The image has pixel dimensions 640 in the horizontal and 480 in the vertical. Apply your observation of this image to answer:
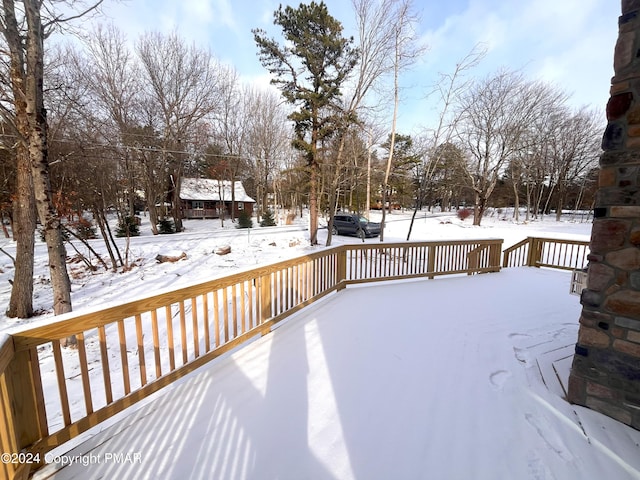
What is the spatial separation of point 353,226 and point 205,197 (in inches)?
721

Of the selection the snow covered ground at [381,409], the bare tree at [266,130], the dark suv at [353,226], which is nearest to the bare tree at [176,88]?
the bare tree at [266,130]

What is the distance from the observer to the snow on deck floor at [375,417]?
1.57 metres

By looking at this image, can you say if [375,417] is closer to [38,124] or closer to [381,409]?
[381,409]

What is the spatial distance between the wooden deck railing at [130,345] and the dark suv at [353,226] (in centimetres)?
785

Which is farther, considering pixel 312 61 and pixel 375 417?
pixel 312 61

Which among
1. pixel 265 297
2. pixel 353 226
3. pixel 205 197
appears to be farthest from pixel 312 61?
pixel 205 197

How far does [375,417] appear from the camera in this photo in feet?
6.29

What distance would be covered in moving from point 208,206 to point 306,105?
20.4m

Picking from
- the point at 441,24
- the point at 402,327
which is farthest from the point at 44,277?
the point at 441,24

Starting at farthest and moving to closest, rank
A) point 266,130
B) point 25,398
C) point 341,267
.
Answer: point 266,130 < point 341,267 < point 25,398

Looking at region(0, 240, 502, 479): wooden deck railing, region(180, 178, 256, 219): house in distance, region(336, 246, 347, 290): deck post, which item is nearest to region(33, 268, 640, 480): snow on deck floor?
region(0, 240, 502, 479): wooden deck railing

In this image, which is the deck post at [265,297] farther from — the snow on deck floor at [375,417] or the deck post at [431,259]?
the deck post at [431,259]

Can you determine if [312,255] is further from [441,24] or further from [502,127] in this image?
[502,127]

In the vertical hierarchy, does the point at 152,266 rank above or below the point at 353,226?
below
